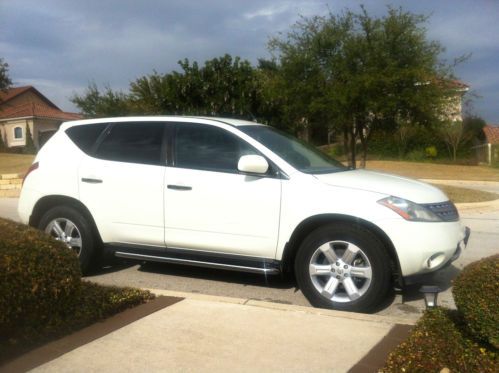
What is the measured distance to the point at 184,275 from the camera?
279 inches

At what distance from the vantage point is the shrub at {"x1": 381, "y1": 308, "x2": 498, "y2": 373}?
143 inches

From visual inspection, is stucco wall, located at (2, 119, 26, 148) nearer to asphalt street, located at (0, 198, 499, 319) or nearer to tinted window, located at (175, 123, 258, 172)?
asphalt street, located at (0, 198, 499, 319)

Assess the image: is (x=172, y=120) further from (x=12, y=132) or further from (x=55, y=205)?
(x=12, y=132)

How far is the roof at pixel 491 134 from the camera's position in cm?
3938

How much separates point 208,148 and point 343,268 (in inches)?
74.0

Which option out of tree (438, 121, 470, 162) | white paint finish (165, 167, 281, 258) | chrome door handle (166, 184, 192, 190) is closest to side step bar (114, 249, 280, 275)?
white paint finish (165, 167, 281, 258)

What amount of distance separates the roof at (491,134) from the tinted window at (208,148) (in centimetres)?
3542

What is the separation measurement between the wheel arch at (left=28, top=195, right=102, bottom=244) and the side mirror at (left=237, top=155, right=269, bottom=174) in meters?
1.97

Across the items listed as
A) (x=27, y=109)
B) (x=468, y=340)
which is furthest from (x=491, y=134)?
(x=468, y=340)

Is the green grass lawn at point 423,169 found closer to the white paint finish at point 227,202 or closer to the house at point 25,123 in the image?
the white paint finish at point 227,202

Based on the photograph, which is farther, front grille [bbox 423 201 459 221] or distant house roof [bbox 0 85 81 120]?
distant house roof [bbox 0 85 81 120]

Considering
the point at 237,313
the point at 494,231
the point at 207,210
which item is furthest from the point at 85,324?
the point at 494,231

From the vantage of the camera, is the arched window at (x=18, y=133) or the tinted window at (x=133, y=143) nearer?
the tinted window at (x=133, y=143)

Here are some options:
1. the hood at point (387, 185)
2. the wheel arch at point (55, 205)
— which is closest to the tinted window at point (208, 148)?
the hood at point (387, 185)
